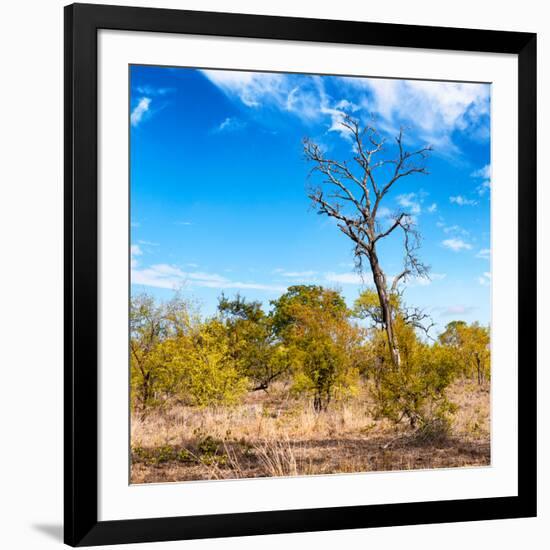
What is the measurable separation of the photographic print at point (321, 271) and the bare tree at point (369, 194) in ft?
0.04

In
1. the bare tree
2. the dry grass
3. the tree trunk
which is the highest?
the bare tree

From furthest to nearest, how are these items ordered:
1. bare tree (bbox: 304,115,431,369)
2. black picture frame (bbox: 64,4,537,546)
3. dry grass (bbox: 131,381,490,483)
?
bare tree (bbox: 304,115,431,369) → dry grass (bbox: 131,381,490,483) → black picture frame (bbox: 64,4,537,546)

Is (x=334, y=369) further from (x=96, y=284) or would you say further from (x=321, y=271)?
(x=96, y=284)

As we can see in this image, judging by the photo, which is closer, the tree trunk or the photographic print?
the photographic print

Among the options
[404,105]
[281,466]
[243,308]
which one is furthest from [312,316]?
[404,105]

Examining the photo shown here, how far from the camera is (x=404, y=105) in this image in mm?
6031

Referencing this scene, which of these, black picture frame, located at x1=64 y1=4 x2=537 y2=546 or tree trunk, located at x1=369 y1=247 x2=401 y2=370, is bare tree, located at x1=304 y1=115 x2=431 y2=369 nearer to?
tree trunk, located at x1=369 y1=247 x2=401 y2=370

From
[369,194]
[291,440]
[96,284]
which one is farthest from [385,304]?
[96,284]

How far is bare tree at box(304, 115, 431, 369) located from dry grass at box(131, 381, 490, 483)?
58cm

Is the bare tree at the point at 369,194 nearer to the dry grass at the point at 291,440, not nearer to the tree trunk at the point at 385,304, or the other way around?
the tree trunk at the point at 385,304

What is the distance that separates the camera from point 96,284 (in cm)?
512

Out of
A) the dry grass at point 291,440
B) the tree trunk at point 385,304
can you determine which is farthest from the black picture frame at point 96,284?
the tree trunk at point 385,304

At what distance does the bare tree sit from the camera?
6.11 metres

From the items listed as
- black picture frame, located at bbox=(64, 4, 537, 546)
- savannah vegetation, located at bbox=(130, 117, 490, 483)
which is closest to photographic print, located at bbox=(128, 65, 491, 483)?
savannah vegetation, located at bbox=(130, 117, 490, 483)
